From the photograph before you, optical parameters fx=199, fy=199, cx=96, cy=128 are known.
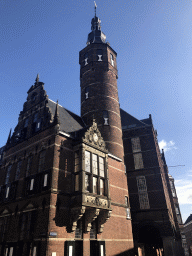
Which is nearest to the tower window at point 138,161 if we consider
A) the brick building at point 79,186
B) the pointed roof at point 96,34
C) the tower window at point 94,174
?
the brick building at point 79,186

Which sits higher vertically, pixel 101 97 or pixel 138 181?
pixel 101 97

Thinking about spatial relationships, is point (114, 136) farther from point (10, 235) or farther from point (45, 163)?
point (10, 235)

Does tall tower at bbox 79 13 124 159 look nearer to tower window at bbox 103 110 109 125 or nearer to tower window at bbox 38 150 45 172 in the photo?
tower window at bbox 103 110 109 125

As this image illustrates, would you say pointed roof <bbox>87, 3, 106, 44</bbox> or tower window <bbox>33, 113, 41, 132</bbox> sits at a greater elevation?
pointed roof <bbox>87, 3, 106, 44</bbox>

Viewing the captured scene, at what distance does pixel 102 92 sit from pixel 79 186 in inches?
612

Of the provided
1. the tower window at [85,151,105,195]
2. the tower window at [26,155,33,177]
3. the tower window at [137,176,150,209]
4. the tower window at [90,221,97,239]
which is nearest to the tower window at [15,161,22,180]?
the tower window at [26,155,33,177]

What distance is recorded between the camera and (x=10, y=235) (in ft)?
57.0

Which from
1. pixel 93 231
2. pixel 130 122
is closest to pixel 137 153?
pixel 130 122

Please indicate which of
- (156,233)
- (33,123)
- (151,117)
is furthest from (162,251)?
(33,123)

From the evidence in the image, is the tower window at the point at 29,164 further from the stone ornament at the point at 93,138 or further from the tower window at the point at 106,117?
the tower window at the point at 106,117

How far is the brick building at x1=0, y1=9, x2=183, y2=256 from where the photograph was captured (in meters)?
16.0

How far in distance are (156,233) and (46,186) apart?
17155 mm

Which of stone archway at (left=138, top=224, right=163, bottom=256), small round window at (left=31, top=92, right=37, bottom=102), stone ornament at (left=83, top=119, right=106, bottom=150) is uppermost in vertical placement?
small round window at (left=31, top=92, right=37, bottom=102)

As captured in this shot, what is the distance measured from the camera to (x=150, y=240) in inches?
1006
